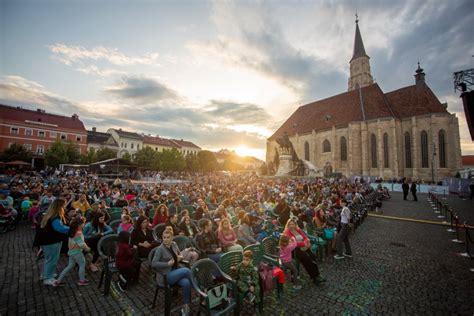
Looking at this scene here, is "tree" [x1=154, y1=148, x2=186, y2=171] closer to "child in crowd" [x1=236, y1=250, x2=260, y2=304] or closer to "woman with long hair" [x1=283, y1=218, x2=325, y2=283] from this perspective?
"woman with long hair" [x1=283, y1=218, x2=325, y2=283]

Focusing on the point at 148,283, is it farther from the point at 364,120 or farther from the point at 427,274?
the point at 364,120

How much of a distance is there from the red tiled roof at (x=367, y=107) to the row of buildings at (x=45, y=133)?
49103mm

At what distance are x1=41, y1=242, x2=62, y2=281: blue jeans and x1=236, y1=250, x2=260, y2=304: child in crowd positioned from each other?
3882 millimetres

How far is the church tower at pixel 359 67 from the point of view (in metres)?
50.1

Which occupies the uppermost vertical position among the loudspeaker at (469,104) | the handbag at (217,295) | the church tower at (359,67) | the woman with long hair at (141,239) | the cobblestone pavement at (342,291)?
the church tower at (359,67)

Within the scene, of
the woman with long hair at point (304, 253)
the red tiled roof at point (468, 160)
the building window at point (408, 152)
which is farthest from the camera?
the red tiled roof at point (468, 160)

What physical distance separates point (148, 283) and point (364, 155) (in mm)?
41447

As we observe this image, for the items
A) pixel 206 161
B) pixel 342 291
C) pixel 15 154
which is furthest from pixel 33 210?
pixel 206 161

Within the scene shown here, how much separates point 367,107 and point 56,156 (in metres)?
57.5

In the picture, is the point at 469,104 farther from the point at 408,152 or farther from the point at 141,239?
the point at 408,152

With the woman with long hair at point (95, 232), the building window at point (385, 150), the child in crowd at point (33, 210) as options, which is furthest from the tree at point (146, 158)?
the building window at point (385, 150)

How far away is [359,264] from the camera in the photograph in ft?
19.0

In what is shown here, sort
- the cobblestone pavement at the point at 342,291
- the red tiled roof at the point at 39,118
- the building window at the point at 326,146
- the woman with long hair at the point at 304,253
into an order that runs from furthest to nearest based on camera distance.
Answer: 1. the building window at the point at 326,146
2. the red tiled roof at the point at 39,118
3. the woman with long hair at the point at 304,253
4. the cobblestone pavement at the point at 342,291

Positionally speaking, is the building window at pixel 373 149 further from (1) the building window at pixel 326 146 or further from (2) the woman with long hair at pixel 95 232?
(2) the woman with long hair at pixel 95 232
